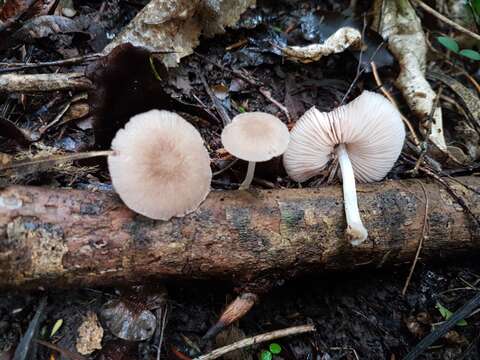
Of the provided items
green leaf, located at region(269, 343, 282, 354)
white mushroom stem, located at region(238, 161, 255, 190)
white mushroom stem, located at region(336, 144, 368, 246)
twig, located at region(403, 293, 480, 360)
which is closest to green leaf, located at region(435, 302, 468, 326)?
twig, located at region(403, 293, 480, 360)

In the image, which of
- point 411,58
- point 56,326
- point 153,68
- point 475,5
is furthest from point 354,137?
point 475,5

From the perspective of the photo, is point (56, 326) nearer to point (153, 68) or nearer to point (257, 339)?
point (257, 339)

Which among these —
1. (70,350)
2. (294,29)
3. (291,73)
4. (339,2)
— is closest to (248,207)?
(70,350)

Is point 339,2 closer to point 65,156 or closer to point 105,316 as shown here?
point 65,156

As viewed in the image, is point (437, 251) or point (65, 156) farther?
point (437, 251)

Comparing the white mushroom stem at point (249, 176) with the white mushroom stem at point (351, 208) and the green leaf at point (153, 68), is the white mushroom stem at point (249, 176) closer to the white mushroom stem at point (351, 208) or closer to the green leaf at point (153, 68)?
the white mushroom stem at point (351, 208)

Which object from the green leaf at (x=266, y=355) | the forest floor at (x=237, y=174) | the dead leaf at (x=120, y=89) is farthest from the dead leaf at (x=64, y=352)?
the dead leaf at (x=120, y=89)

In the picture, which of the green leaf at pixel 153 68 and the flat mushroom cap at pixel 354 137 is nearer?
the flat mushroom cap at pixel 354 137
